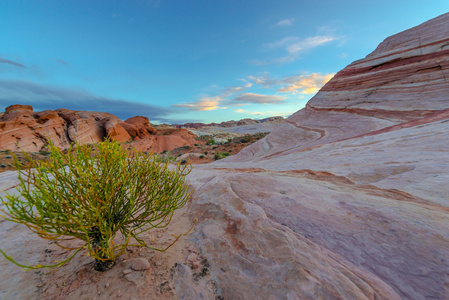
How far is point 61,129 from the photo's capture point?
28672 millimetres

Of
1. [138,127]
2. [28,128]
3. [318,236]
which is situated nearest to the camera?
[318,236]

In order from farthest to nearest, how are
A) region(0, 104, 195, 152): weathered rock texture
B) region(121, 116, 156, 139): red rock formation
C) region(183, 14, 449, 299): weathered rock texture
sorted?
1. region(121, 116, 156, 139): red rock formation
2. region(0, 104, 195, 152): weathered rock texture
3. region(183, 14, 449, 299): weathered rock texture

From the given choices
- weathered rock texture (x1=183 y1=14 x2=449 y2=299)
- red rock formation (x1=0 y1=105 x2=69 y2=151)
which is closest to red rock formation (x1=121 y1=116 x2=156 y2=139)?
red rock formation (x1=0 y1=105 x2=69 y2=151)

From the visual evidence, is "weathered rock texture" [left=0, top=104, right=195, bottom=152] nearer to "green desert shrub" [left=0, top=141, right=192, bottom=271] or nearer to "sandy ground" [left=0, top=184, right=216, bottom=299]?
"sandy ground" [left=0, top=184, right=216, bottom=299]

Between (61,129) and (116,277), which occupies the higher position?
(61,129)

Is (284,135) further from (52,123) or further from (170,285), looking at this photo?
(52,123)

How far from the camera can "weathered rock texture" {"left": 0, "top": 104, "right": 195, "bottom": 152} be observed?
933 inches

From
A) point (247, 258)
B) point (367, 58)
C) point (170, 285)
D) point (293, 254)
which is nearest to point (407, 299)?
point (293, 254)

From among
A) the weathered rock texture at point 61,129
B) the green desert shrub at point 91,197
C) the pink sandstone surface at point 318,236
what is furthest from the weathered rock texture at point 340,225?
the weathered rock texture at point 61,129

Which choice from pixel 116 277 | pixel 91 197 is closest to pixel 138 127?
pixel 91 197

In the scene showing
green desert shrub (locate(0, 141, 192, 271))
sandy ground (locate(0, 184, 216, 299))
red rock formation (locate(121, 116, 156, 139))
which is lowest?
sandy ground (locate(0, 184, 216, 299))

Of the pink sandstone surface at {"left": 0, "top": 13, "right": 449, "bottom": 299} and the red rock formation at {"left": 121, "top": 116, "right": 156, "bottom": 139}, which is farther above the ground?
the red rock formation at {"left": 121, "top": 116, "right": 156, "bottom": 139}

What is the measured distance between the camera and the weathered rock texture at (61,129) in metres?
23.7

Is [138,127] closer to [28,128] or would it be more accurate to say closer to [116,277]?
[28,128]
